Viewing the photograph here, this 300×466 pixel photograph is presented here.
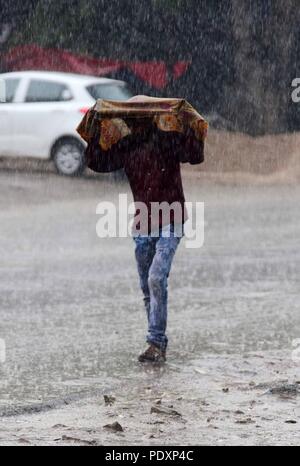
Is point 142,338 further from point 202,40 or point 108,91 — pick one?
point 202,40

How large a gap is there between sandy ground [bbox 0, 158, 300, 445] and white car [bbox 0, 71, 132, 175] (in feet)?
14.4

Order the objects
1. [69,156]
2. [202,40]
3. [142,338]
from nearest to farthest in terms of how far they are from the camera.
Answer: [142,338]
[69,156]
[202,40]

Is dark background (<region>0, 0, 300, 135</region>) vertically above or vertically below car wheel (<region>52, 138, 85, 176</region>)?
above

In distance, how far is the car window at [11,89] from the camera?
2490 cm

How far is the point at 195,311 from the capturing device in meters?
12.5

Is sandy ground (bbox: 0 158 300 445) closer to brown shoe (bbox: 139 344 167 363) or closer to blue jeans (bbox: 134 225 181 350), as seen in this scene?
brown shoe (bbox: 139 344 167 363)

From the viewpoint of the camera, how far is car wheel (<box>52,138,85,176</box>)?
24344 millimetres

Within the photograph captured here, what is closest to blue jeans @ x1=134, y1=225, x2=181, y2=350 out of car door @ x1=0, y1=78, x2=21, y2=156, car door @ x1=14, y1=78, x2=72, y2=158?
car door @ x1=14, y1=78, x2=72, y2=158

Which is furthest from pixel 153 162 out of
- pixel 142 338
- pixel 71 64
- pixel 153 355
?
Result: pixel 71 64

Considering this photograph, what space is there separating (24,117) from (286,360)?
14621mm

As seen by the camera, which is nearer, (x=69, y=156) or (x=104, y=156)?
(x=104, y=156)

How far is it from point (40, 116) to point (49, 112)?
16 cm

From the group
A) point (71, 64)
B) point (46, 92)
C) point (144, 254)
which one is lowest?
point (144, 254)

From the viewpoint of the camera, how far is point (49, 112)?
24.5 meters
